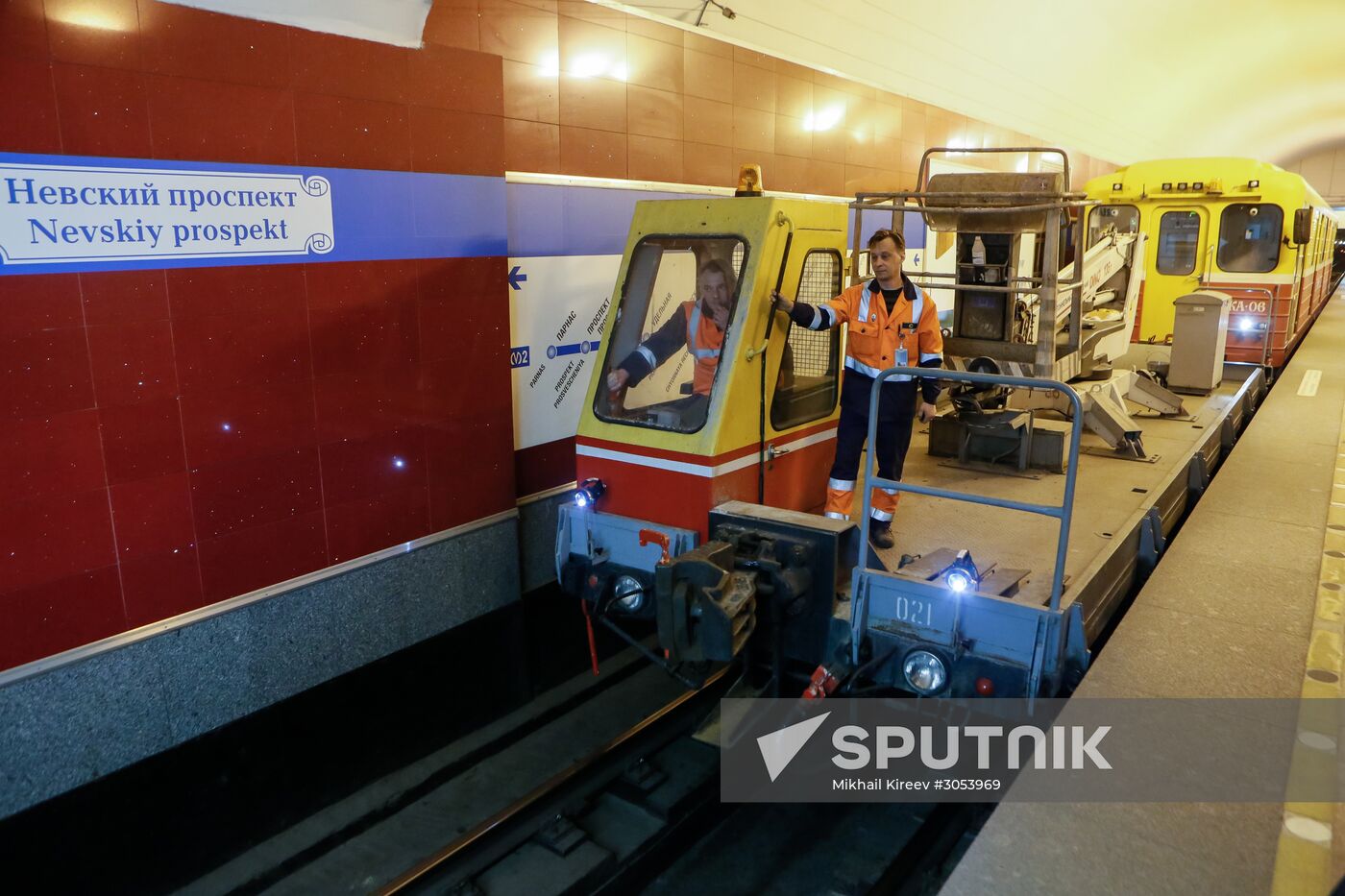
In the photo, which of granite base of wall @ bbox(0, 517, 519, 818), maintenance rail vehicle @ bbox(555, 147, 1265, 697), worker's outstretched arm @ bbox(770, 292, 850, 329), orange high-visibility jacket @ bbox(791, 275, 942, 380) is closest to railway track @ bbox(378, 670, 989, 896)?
maintenance rail vehicle @ bbox(555, 147, 1265, 697)

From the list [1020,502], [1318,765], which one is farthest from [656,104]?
[1318,765]

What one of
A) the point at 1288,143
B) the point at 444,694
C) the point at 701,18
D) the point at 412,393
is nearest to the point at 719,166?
the point at 701,18

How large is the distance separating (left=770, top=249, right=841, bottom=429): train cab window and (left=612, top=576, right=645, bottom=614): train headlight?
98 centimetres

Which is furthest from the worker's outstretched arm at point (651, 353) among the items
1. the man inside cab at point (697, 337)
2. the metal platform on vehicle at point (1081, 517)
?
the metal platform on vehicle at point (1081, 517)

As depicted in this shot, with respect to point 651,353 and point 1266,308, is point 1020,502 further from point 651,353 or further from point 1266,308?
point 1266,308

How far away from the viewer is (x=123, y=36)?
11.7 ft

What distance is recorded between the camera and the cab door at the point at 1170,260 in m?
9.68

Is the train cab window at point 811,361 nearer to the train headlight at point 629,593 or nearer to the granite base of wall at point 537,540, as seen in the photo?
the train headlight at point 629,593

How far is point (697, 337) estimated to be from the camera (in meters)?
4.37

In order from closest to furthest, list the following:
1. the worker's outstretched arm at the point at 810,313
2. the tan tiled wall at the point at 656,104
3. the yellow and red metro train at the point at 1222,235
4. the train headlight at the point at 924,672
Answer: the train headlight at the point at 924,672 < the worker's outstretched arm at the point at 810,313 < the tan tiled wall at the point at 656,104 < the yellow and red metro train at the point at 1222,235

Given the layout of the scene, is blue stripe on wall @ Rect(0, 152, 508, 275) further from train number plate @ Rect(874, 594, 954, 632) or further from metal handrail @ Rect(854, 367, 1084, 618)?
train number plate @ Rect(874, 594, 954, 632)

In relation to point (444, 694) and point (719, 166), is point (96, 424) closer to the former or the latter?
point (444, 694)

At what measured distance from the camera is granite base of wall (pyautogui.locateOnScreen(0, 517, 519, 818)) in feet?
12.1

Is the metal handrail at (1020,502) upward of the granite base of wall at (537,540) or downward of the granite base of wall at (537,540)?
upward
